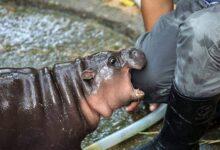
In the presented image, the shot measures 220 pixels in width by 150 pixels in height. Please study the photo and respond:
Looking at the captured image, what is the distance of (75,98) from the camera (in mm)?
2840

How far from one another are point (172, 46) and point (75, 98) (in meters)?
0.68

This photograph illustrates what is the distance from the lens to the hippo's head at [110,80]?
2.84m

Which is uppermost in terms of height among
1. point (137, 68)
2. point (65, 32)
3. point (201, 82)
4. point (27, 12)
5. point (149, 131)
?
point (27, 12)

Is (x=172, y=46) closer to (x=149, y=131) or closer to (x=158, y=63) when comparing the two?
(x=158, y=63)

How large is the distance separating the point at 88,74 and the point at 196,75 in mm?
627

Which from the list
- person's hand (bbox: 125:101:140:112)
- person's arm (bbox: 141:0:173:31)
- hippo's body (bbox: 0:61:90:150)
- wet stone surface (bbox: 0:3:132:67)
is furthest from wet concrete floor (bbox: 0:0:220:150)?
hippo's body (bbox: 0:61:90:150)

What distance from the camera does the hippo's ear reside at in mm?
2777

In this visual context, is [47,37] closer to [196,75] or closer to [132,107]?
[132,107]

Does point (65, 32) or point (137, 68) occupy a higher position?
point (65, 32)

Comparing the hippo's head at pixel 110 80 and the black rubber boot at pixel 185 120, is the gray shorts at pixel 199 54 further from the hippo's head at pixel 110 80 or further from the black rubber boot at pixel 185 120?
the hippo's head at pixel 110 80

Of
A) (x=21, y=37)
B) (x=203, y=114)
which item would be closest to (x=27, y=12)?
(x=21, y=37)

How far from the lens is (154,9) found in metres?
3.47

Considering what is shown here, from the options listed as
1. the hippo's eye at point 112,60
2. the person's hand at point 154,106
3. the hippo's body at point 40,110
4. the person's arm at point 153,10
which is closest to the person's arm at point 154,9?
the person's arm at point 153,10

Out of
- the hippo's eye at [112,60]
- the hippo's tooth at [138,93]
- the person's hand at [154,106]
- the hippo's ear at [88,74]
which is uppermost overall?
the hippo's eye at [112,60]
